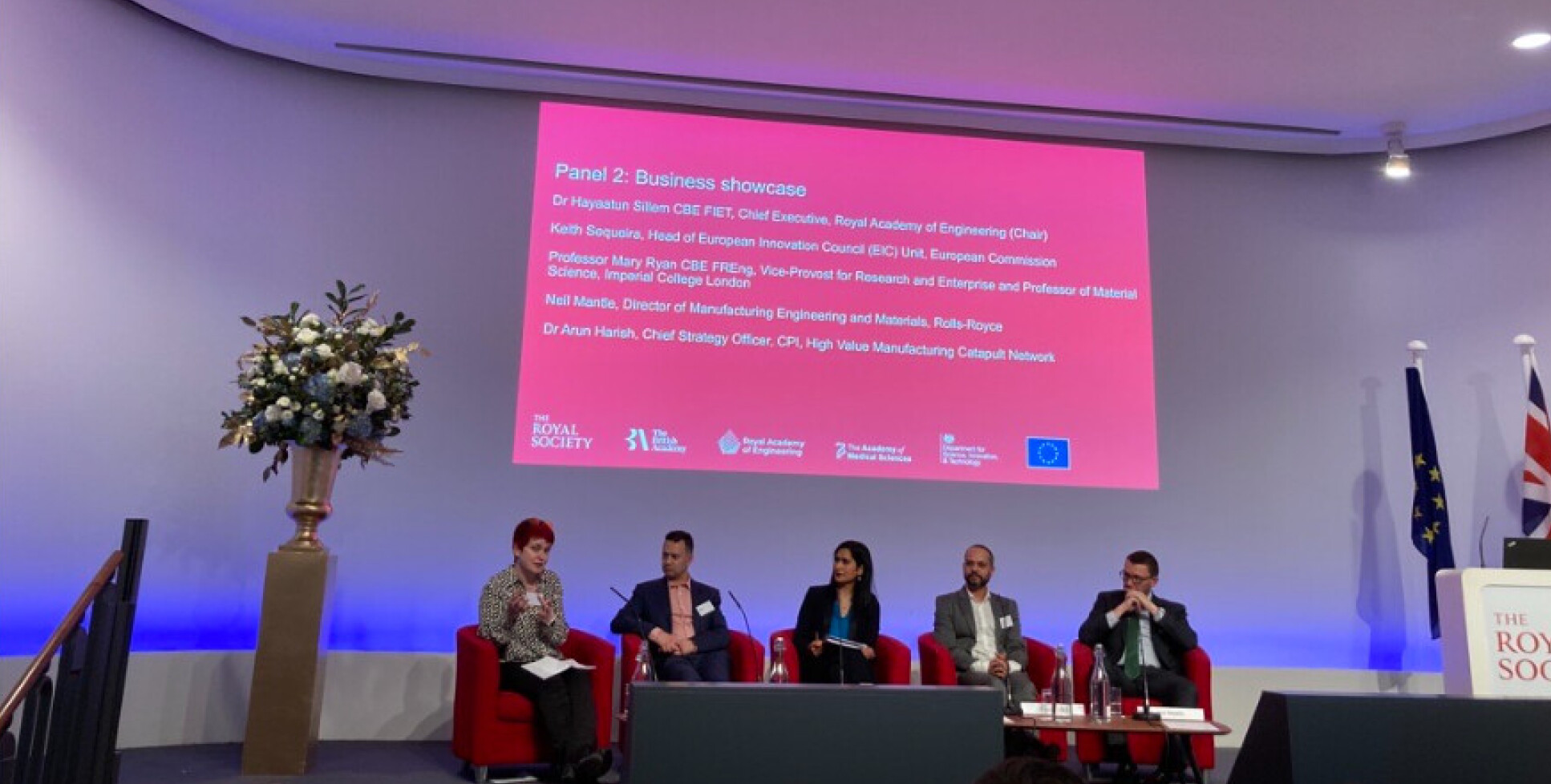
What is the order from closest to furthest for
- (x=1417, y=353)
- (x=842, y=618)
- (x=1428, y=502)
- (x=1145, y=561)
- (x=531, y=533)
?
(x=531, y=533) < (x=1145, y=561) < (x=842, y=618) < (x=1428, y=502) < (x=1417, y=353)

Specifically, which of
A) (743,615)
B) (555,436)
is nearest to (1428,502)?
(743,615)

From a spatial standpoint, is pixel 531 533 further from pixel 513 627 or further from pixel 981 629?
pixel 981 629

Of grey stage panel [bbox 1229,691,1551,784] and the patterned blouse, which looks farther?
the patterned blouse

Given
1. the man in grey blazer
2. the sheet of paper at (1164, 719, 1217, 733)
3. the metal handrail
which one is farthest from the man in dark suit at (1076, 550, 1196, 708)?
the metal handrail

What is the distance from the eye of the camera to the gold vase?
4.72 meters

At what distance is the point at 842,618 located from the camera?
5254 mm

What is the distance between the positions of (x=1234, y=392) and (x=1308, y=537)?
817 mm

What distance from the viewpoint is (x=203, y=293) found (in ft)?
18.0

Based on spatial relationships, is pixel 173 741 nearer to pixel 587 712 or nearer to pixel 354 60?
pixel 587 712

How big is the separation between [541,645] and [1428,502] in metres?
4.25

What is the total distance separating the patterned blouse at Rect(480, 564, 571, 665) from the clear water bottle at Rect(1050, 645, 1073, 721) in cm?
193

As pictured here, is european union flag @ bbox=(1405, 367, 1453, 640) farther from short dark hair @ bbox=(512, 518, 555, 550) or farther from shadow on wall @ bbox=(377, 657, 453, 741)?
shadow on wall @ bbox=(377, 657, 453, 741)

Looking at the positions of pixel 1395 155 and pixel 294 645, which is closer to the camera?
pixel 294 645

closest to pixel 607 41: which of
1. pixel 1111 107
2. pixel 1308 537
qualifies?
pixel 1111 107
